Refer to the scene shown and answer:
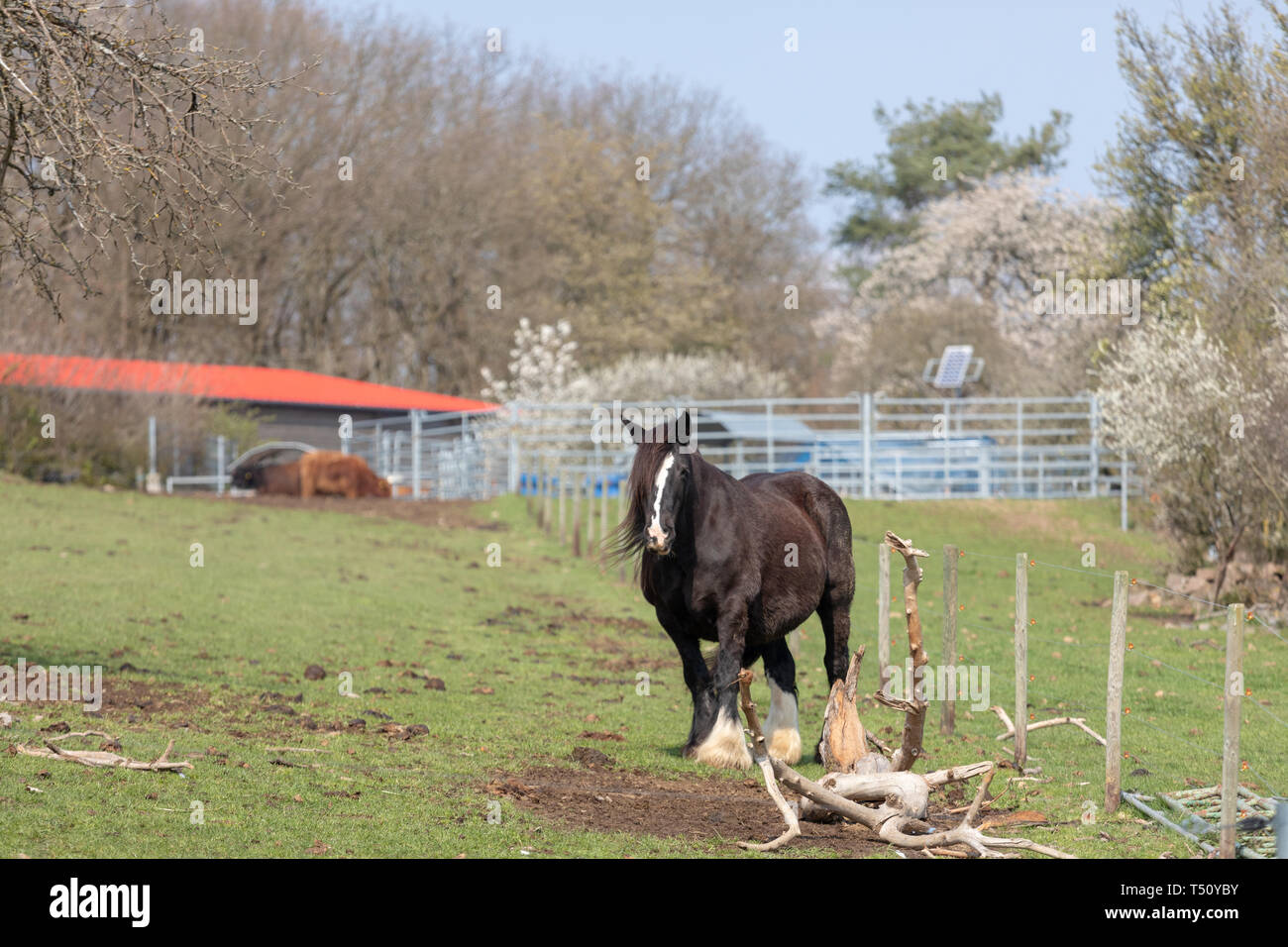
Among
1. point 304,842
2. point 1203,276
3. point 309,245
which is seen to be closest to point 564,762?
point 304,842

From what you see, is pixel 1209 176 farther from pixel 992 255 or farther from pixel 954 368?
pixel 992 255

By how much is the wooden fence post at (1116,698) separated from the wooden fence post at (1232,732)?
1.05m

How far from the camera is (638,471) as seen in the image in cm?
840

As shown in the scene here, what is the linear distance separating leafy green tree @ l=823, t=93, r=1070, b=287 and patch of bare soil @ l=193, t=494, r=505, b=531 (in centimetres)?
2849

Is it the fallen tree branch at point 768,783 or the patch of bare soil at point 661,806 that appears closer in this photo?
the fallen tree branch at point 768,783

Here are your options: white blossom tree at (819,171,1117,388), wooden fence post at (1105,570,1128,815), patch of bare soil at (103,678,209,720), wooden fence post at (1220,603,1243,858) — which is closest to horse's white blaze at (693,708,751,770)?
wooden fence post at (1105,570,1128,815)

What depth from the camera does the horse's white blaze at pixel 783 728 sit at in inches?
349

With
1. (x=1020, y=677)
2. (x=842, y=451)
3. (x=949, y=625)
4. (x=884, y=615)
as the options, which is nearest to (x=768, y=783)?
(x=1020, y=677)

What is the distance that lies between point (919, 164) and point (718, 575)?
4893cm

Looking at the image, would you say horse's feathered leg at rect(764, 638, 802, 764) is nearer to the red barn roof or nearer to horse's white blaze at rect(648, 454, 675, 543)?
horse's white blaze at rect(648, 454, 675, 543)

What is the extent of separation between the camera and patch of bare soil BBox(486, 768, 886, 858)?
22.0 feet

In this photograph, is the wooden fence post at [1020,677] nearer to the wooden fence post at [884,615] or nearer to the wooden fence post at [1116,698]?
the wooden fence post at [1116,698]

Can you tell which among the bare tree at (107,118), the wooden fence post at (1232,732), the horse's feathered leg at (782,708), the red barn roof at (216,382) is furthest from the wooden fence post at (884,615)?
the red barn roof at (216,382)

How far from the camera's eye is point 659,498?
8109mm
